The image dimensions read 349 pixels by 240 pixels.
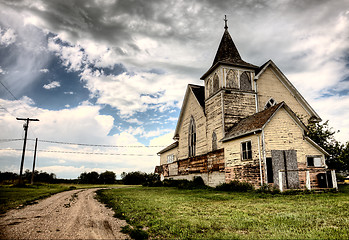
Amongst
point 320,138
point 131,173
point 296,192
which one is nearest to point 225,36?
point 320,138

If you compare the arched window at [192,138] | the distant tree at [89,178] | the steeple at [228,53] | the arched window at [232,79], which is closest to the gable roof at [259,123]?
the arched window at [232,79]

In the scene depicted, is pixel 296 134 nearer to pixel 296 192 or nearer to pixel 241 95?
pixel 296 192

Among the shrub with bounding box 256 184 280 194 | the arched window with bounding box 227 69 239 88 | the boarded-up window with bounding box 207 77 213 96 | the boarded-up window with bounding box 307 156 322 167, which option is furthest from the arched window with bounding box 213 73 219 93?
the shrub with bounding box 256 184 280 194

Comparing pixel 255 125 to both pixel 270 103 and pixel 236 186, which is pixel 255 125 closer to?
pixel 236 186

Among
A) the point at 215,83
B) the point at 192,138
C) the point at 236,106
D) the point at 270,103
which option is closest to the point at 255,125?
the point at 236,106

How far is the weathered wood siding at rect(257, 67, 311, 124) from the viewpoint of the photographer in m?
23.3

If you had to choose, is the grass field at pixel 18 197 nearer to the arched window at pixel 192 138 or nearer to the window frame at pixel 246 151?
the window frame at pixel 246 151

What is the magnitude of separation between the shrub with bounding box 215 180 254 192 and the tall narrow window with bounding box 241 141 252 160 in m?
1.91

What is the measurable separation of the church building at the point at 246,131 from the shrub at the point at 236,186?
428 mm

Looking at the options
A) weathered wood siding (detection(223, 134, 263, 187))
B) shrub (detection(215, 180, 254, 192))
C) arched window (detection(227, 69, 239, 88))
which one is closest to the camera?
weathered wood siding (detection(223, 134, 263, 187))

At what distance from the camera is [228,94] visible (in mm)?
22031

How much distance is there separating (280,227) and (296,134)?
1269 centimetres

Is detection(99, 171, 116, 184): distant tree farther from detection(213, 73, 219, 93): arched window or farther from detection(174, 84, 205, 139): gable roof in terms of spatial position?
detection(213, 73, 219, 93): arched window

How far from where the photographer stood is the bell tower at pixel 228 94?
71.1 ft
